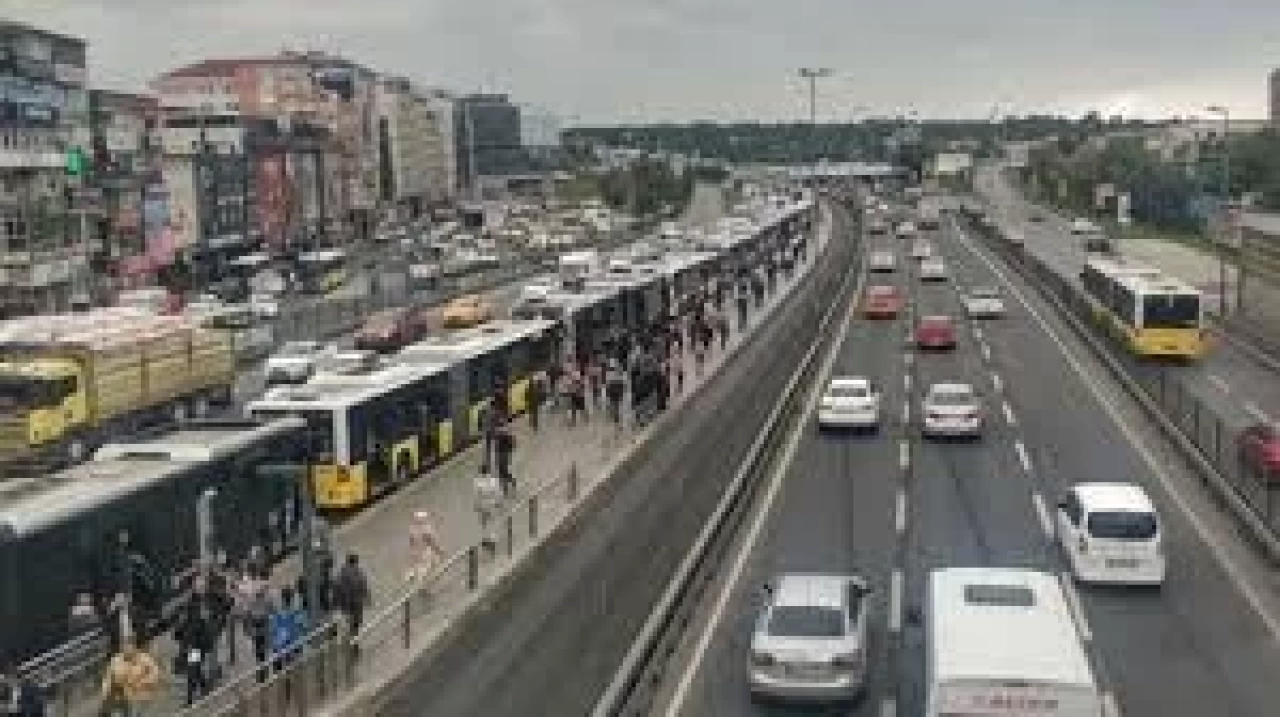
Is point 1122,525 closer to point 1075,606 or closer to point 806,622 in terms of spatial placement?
point 1075,606

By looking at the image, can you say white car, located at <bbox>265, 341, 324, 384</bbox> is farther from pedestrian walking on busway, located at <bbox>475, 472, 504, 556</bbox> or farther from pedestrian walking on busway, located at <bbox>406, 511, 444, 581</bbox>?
pedestrian walking on busway, located at <bbox>406, 511, 444, 581</bbox>

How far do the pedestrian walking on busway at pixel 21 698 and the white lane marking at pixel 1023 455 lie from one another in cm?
2565

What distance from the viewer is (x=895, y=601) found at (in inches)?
1112

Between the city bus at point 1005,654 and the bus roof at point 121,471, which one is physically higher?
the bus roof at point 121,471

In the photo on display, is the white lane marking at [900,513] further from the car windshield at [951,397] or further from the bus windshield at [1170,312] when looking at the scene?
the bus windshield at [1170,312]

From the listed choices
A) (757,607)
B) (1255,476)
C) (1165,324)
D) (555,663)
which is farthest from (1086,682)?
(1165,324)

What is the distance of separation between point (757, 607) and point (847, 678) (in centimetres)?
576

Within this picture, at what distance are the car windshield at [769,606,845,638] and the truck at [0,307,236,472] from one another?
2025 centimetres

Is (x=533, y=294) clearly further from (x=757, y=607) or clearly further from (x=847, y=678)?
(x=847, y=678)

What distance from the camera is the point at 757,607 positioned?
28156mm

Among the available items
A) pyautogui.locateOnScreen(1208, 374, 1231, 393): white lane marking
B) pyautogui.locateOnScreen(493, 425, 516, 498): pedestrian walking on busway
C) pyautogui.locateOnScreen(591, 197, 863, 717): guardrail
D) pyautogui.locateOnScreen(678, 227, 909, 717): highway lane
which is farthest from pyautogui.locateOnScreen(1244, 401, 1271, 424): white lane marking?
pyautogui.locateOnScreen(493, 425, 516, 498): pedestrian walking on busway

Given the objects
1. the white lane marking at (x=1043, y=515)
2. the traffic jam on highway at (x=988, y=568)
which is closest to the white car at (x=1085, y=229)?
the traffic jam on highway at (x=988, y=568)

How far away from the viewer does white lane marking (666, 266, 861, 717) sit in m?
24.2

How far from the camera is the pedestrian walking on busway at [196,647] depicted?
20.4 meters
